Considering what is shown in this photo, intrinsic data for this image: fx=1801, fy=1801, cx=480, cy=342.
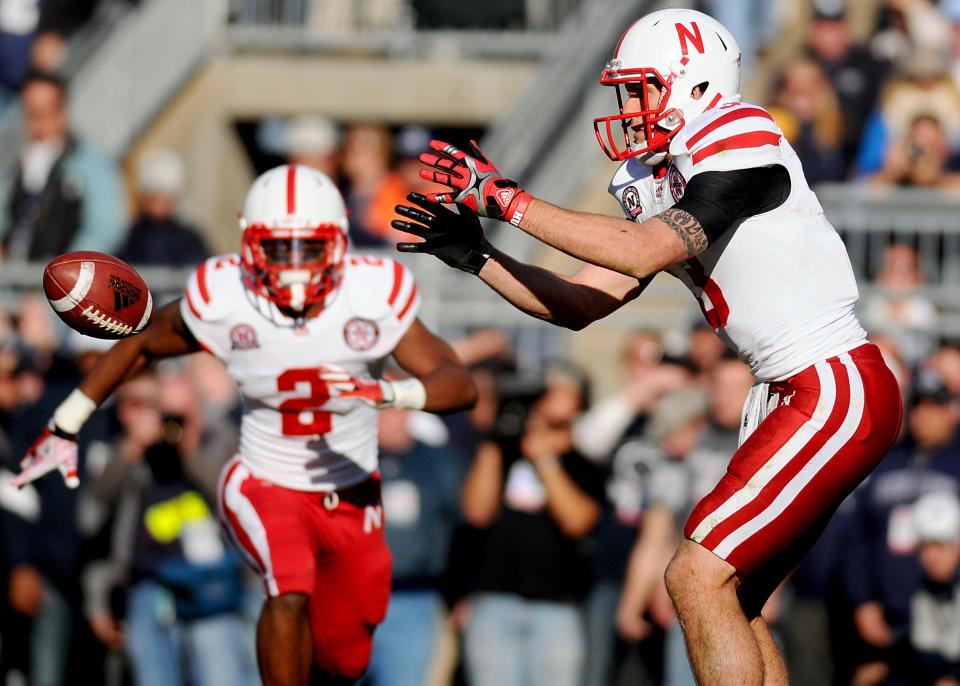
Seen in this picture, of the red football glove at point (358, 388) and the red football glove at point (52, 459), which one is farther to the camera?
the red football glove at point (52, 459)

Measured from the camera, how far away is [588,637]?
912 centimetres

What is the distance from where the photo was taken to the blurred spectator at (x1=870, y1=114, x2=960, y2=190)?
10.3 meters

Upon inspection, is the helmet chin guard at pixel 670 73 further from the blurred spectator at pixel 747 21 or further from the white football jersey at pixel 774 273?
the blurred spectator at pixel 747 21

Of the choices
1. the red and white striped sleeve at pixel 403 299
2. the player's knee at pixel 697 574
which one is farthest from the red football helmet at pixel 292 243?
the player's knee at pixel 697 574

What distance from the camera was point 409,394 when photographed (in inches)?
247

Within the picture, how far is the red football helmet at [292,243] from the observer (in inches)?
276

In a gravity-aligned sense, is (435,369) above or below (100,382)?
above

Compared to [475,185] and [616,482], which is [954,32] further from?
[475,185]

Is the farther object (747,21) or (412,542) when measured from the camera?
(747,21)

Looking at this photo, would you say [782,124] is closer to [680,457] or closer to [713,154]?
[680,457]

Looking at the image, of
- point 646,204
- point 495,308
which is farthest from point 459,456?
point 646,204

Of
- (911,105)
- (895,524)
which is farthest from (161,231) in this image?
(895,524)

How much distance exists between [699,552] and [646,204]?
1223 millimetres

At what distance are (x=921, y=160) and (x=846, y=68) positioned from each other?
141 centimetres
